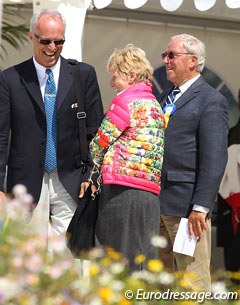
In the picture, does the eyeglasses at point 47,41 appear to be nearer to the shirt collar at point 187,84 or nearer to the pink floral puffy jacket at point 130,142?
the pink floral puffy jacket at point 130,142

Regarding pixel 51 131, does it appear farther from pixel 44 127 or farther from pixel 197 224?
pixel 197 224

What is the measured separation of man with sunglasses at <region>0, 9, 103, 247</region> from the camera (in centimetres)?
497

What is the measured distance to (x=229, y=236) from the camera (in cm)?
761

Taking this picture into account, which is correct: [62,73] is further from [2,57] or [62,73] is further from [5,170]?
[2,57]

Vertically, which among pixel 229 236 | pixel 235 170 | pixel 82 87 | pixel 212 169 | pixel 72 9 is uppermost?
pixel 72 9

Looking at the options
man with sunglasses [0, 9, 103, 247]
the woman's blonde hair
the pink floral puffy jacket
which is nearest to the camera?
the pink floral puffy jacket

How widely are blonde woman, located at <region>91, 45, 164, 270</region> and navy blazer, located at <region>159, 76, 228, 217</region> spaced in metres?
0.25

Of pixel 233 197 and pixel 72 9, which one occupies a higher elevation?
pixel 72 9

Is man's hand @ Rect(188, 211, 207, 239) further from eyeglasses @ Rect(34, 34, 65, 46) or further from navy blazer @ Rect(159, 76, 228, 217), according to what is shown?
eyeglasses @ Rect(34, 34, 65, 46)

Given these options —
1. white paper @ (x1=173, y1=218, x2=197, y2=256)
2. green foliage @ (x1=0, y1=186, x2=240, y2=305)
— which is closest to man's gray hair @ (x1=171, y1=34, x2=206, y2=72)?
white paper @ (x1=173, y1=218, x2=197, y2=256)

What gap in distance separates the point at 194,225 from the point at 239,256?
6.28 ft

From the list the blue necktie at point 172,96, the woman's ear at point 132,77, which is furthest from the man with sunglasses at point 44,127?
the blue necktie at point 172,96

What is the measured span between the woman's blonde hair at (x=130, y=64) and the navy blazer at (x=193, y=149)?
13.9 inches

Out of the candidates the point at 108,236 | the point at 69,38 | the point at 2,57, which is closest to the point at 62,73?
the point at 69,38
